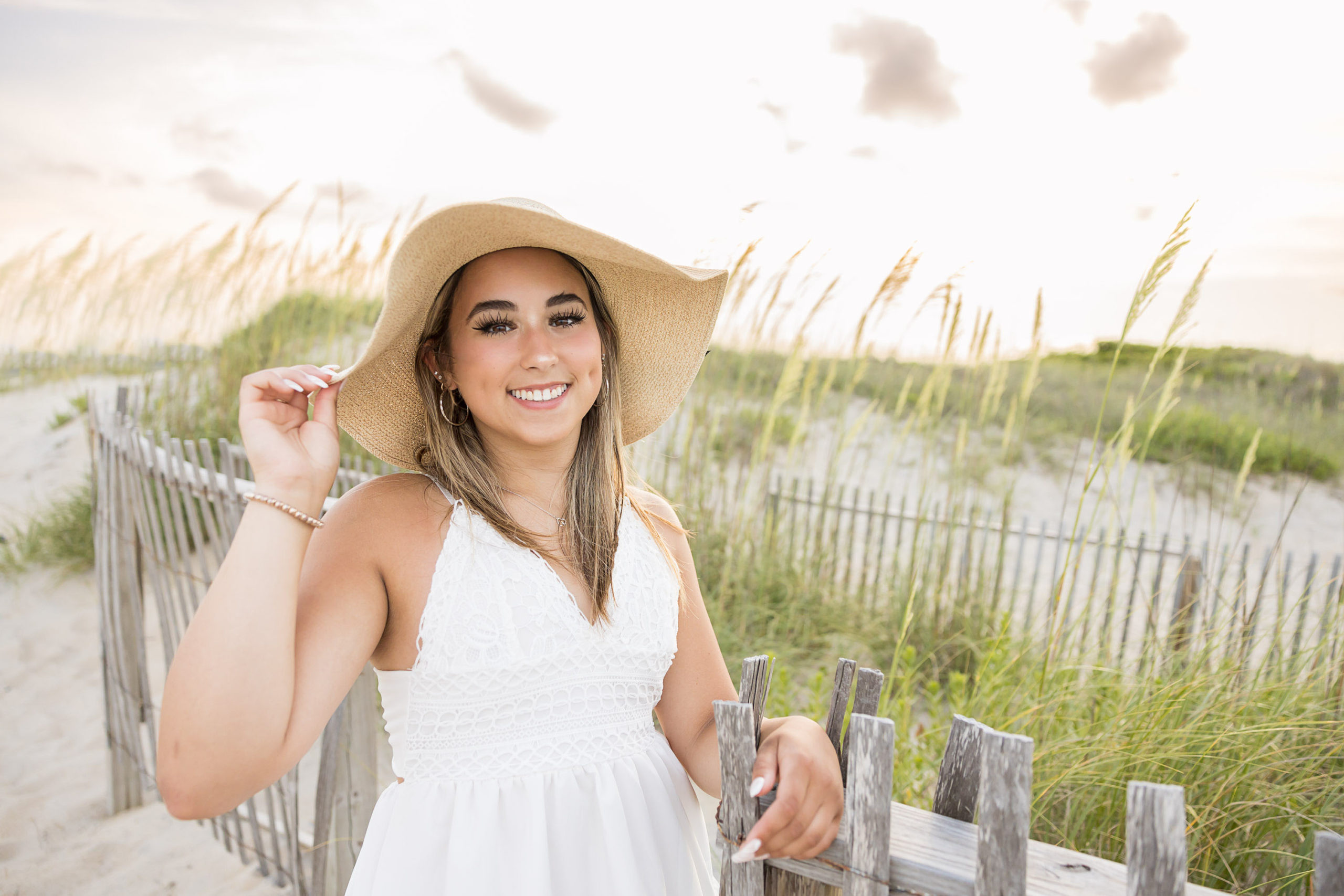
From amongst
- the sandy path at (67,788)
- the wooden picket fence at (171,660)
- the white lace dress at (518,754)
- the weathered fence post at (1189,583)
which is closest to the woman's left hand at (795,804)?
the white lace dress at (518,754)

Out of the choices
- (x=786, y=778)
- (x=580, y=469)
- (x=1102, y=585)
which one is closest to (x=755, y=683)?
(x=786, y=778)

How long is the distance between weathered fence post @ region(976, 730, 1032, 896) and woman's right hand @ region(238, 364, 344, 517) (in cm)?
90

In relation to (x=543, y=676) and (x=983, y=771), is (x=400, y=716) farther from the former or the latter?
(x=983, y=771)

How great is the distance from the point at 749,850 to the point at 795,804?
82 millimetres

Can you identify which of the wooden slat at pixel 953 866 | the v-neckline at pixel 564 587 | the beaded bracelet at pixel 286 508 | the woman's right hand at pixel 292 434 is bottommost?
the wooden slat at pixel 953 866

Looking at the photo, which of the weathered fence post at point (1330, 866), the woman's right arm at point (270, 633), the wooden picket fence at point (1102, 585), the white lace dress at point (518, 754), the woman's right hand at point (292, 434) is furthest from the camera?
the wooden picket fence at point (1102, 585)

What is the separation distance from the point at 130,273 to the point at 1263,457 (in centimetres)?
1301

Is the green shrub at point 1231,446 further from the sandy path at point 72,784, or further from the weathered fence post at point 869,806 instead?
the weathered fence post at point 869,806

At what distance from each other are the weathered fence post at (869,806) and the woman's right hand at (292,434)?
781mm

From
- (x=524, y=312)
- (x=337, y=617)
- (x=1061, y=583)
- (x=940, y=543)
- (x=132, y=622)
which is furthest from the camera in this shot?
(x=940, y=543)

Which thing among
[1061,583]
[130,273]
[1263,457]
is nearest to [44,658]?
[130,273]

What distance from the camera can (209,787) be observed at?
0.98m

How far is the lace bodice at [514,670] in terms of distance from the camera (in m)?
1.27

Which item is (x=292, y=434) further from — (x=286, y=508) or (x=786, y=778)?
(x=786, y=778)
